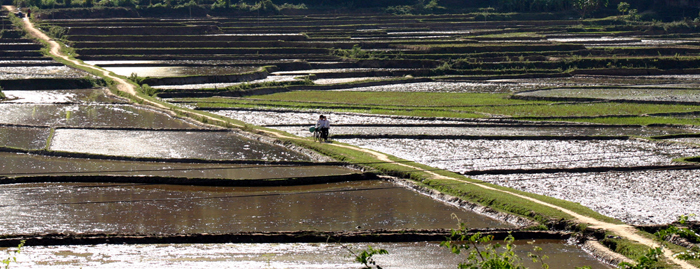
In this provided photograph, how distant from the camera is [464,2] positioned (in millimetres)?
68438

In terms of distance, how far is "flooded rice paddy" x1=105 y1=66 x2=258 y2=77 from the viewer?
32.1 meters

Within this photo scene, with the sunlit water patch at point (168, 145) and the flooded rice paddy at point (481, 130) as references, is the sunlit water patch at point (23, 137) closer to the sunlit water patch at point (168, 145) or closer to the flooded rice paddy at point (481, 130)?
the sunlit water patch at point (168, 145)

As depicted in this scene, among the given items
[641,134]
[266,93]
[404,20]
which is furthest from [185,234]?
[404,20]

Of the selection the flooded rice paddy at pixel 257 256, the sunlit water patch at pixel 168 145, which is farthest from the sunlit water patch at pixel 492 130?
the flooded rice paddy at pixel 257 256

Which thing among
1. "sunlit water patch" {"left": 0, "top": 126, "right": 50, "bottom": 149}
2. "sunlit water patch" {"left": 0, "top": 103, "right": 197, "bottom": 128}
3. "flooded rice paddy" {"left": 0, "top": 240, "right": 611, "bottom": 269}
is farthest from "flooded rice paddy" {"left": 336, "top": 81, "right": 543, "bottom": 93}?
"flooded rice paddy" {"left": 0, "top": 240, "right": 611, "bottom": 269}

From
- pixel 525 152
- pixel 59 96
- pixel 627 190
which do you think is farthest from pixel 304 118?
pixel 627 190

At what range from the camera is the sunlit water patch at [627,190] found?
10.9 metres

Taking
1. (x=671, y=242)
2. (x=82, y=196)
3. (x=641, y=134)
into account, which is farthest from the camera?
(x=641, y=134)

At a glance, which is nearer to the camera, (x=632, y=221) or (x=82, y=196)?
(x=632, y=221)

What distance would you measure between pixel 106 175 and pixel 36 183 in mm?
1144

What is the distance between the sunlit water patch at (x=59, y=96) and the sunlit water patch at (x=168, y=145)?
6.77 metres

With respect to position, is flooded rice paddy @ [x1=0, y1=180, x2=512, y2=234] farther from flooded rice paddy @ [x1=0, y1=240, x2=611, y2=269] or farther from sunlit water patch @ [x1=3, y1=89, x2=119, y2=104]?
sunlit water patch @ [x1=3, y1=89, x2=119, y2=104]

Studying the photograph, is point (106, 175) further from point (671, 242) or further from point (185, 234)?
point (671, 242)

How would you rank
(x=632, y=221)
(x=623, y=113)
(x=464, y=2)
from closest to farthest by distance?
(x=632, y=221), (x=623, y=113), (x=464, y=2)
